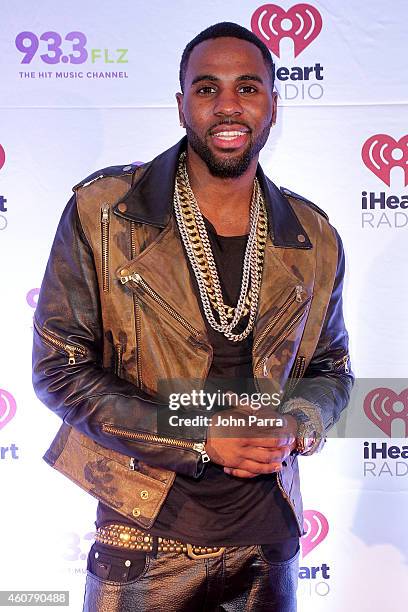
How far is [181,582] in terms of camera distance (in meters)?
1.88

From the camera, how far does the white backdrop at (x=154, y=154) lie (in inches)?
118

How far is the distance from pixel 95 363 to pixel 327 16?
1.71 meters

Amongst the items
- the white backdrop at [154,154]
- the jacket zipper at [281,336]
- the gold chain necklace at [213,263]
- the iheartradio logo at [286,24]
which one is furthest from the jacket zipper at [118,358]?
the iheartradio logo at [286,24]

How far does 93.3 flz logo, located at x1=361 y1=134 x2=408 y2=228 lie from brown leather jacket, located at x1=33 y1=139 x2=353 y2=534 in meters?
1.00

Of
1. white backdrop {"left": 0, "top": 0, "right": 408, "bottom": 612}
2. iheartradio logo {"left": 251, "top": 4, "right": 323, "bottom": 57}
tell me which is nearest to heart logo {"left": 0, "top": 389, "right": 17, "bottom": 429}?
white backdrop {"left": 0, "top": 0, "right": 408, "bottom": 612}

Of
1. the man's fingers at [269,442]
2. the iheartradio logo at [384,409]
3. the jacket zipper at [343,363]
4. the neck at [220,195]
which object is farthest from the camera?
the iheartradio logo at [384,409]

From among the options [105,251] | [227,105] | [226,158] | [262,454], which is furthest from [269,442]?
[227,105]

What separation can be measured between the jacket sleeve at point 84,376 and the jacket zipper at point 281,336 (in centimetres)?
27

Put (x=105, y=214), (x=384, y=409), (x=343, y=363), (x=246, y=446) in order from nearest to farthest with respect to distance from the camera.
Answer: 1. (x=246, y=446)
2. (x=105, y=214)
3. (x=343, y=363)
4. (x=384, y=409)

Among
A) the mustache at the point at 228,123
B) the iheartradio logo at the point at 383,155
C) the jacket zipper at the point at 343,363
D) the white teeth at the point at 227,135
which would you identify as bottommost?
the jacket zipper at the point at 343,363

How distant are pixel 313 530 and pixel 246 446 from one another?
4.87 ft

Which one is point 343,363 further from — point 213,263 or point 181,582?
point 181,582

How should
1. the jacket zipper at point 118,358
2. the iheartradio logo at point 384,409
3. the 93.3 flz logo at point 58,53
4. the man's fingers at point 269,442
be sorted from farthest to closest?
the iheartradio logo at point 384,409 → the 93.3 flz logo at point 58,53 → the jacket zipper at point 118,358 → the man's fingers at point 269,442

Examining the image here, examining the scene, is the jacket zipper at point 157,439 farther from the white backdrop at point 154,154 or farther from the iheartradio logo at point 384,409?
the iheartradio logo at point 384,409
